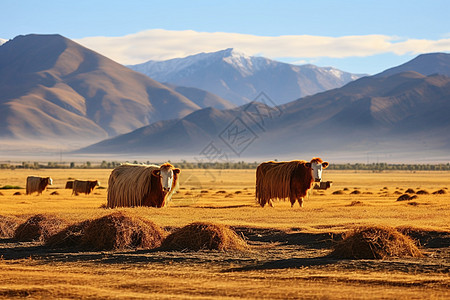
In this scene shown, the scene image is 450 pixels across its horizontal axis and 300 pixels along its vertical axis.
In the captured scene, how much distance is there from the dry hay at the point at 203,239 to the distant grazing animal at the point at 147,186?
6.77 metres

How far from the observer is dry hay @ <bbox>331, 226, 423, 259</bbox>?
1341cm

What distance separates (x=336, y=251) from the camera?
45.2ft

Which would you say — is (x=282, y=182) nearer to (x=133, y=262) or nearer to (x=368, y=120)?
(x=133, y=262)

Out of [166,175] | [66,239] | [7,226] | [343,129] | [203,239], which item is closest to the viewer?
[203,239]

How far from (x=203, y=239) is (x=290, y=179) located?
31.6 ft

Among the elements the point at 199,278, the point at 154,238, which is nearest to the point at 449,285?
the point at 199,278

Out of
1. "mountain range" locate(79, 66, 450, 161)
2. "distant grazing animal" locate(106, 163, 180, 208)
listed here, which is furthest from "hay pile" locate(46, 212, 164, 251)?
"mountain range" locate(79, 66, 450, 161)

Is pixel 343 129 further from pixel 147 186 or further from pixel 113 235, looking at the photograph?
pixel 113 235

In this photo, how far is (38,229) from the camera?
17.2 metres

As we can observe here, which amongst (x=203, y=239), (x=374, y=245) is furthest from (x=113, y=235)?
(x=374, y=245)

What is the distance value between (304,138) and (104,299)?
16461cm

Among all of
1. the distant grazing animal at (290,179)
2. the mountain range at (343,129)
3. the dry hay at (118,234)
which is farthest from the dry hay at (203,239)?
the mountain range at (343,129)

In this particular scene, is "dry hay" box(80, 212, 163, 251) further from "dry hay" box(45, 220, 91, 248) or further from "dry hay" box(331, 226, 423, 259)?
"dry hay" box(331, 226, 423, 259)

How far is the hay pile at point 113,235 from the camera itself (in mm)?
15172
